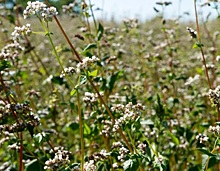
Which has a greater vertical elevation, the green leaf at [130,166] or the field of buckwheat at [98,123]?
the field of buckwheat at [98,123]

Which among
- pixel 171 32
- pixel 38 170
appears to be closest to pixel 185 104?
pixel 171 32

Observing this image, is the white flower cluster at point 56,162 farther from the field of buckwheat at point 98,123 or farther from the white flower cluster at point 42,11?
the white flower cluster at point 42,11

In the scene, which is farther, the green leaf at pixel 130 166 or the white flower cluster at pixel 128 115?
the white flower cluster at pixel 128 115

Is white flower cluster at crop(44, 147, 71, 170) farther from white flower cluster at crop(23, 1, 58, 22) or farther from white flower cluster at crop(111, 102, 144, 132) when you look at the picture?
white flower cluster at crop(23, 1, 58, 22)

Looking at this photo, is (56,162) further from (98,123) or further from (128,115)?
(98,123)

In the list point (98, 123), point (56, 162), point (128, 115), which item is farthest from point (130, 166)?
point (98, 123)

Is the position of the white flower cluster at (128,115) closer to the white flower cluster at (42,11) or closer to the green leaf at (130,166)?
the green leaf at (130,166)

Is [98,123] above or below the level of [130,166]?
above

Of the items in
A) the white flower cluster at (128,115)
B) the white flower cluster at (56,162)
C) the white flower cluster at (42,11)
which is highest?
the white flower cluster at (42,11)

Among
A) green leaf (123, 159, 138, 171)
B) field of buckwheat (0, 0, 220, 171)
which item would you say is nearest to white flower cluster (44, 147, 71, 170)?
field of buckwheat (0, 0, 220, 171)

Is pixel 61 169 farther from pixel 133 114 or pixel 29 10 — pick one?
pixel 29 10

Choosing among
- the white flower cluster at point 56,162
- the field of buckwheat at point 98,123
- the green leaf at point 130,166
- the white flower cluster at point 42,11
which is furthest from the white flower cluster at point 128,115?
the white flower cluster at point 42,11

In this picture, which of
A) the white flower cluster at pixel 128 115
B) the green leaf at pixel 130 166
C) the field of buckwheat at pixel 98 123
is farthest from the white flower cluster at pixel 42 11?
the green leaf at pixel 130 166

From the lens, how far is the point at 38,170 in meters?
3.03
